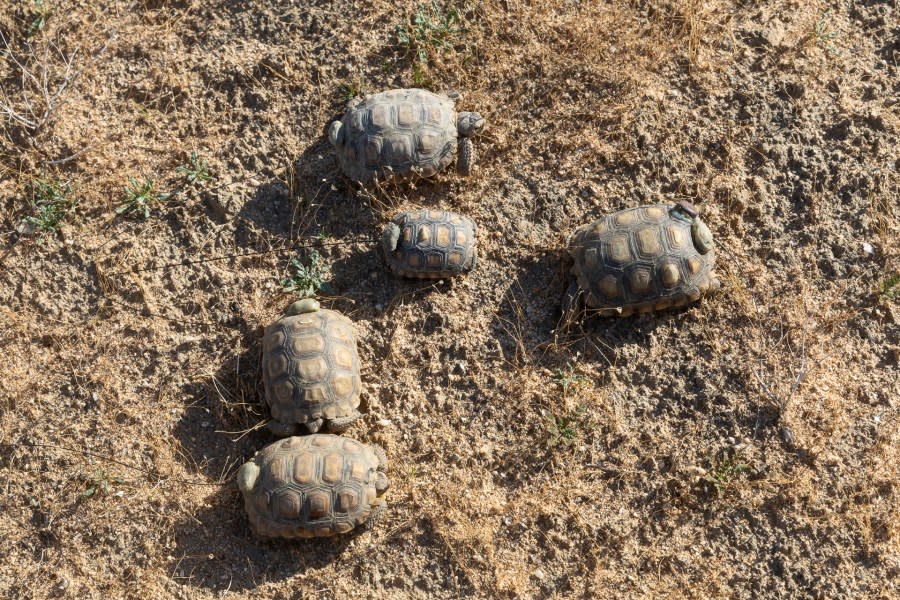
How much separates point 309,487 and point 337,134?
279 centimetres

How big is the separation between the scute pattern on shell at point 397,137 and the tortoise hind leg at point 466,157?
118 millimetres

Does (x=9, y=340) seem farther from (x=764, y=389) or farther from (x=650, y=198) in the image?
(x=764, y=389)

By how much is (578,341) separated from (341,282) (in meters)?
2.01

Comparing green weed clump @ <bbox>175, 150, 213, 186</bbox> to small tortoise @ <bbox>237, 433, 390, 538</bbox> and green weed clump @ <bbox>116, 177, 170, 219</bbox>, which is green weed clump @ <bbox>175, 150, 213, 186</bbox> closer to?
green weed clump @ <bbox>116, 177, 170, 219</bbox>

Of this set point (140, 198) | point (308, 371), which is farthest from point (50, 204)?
point (308, 371)

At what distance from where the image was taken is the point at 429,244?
5.32m

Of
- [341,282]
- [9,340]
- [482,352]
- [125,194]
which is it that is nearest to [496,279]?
[482,352]

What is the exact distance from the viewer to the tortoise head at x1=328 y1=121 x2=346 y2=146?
18.5 feet

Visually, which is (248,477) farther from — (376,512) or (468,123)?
(468,123)

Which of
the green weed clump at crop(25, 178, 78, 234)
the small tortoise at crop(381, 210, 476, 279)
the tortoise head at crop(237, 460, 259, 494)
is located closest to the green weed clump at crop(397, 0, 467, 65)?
the small tortoise at crop(381, 210, 476, 279)

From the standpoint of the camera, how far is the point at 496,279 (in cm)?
572

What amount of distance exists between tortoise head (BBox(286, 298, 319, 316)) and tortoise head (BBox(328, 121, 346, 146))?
1.34 meters

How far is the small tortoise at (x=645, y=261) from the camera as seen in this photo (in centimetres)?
522

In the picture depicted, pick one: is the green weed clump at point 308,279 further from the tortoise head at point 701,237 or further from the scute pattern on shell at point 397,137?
the tortoise head at point 701,237
